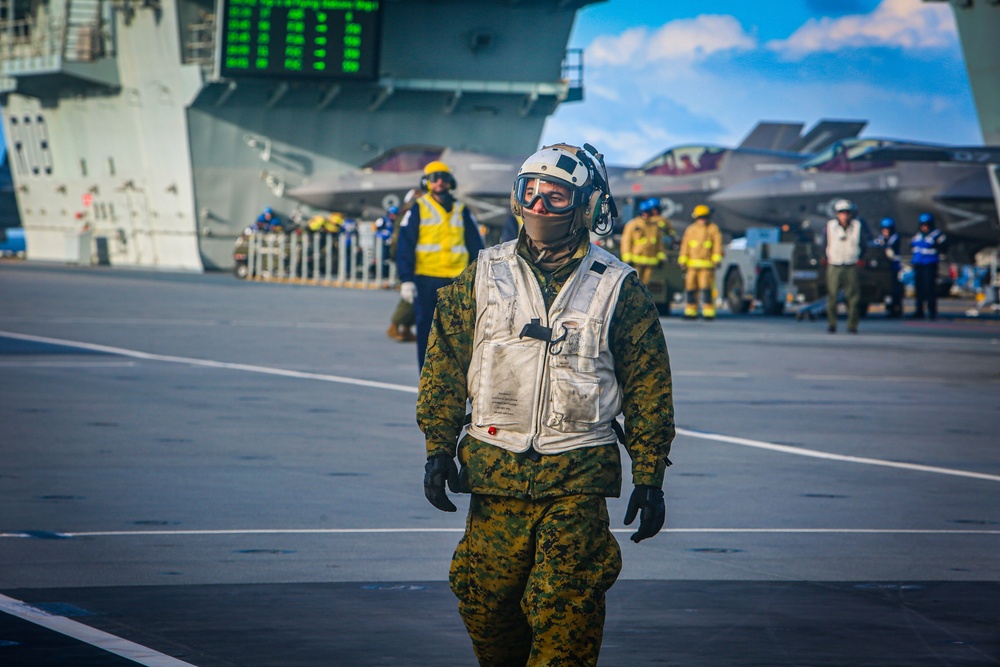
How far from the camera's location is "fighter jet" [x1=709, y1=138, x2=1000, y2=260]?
33156 mm

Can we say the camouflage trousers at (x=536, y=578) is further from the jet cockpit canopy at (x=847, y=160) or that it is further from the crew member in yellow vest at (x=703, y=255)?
the jet cockpit canopy at (x=847, y=160)

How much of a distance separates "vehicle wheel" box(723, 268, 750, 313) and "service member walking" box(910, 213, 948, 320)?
3225 mm

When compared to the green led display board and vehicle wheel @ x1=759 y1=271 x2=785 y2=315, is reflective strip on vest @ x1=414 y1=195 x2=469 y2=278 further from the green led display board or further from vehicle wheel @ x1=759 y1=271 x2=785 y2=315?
the green led display board

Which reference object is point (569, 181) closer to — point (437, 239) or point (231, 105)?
point (437, 239)

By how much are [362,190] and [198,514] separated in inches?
1473

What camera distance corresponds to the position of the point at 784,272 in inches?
1102

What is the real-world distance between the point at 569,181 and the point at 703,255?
2183cm

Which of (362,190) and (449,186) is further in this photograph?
(362,190)

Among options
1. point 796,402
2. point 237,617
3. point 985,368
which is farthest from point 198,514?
point 985,368

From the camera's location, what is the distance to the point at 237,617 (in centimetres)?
548

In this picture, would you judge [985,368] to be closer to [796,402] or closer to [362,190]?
[796,402]

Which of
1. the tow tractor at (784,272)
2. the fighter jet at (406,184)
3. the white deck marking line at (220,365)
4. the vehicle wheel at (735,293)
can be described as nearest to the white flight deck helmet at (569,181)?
the white deck marking line at (220,365)

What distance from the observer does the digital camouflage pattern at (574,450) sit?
13.7ft

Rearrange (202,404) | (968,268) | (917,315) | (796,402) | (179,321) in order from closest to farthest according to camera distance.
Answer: (202,404), (796,402), (179,321), (917,315), (968,268)
